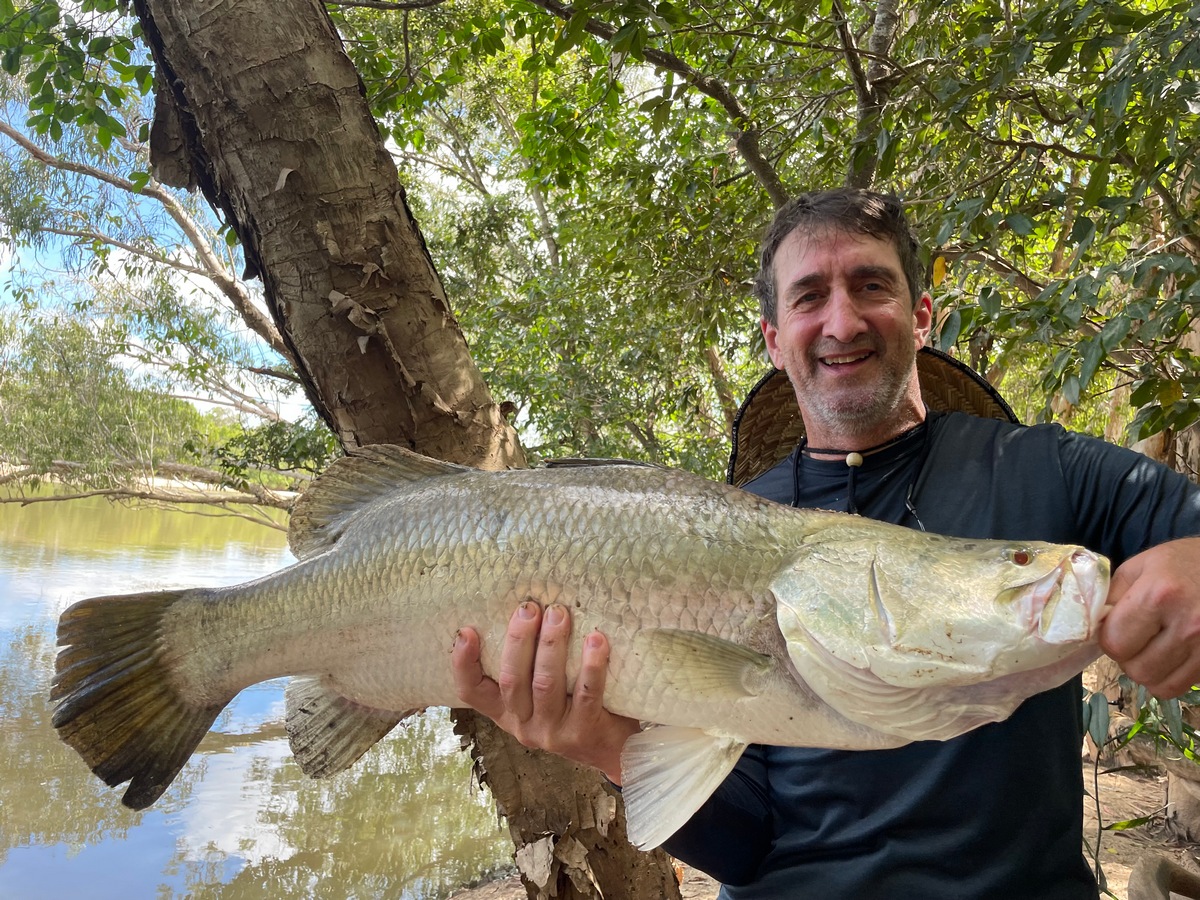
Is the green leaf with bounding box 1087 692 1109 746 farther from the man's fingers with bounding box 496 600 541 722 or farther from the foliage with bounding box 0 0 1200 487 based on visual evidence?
the man's fingers with bounding box 496 600 541 722

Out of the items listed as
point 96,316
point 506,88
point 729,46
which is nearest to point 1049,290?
point 729,46

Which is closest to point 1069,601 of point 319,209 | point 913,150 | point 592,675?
point 592,675

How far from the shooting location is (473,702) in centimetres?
197

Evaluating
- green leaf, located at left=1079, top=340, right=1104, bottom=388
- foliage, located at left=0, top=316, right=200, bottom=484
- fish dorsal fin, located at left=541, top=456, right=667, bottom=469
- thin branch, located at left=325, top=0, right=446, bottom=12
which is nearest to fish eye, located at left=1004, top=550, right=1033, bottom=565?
fish dorsal fin, located at left=541, top=456, right=667, bottom=469

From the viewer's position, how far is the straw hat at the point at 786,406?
2.78m

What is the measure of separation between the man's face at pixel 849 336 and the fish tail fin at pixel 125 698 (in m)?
1.97

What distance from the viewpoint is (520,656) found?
182 centimetres

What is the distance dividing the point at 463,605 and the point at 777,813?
109 centimetres

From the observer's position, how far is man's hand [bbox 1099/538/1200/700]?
4.32 feet

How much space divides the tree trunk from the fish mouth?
5.55ft

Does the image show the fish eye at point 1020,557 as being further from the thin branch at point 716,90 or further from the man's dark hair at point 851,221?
the thin branch at point 716,90

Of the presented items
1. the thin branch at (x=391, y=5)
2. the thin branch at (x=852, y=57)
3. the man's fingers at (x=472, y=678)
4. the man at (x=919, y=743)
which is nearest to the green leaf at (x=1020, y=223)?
the man at (x=919, y=743)

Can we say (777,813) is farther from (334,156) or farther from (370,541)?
(334,156)

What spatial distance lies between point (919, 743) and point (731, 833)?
0.54m
